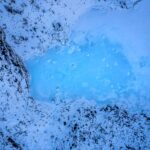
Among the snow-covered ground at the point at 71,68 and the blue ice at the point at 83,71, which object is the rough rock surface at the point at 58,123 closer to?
the snow-covered ground at the point at 71,68

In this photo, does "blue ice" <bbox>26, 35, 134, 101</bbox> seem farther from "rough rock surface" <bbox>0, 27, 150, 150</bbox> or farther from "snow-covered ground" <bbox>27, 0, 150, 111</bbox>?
"rough rock surface" <bbox>0, 27, 150, 150</bbox>

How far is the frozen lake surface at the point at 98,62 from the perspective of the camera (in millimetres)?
4301

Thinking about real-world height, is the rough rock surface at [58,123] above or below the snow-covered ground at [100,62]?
below

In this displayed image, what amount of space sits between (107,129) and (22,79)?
1754 mm

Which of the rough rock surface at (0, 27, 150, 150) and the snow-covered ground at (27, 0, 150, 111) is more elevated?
the snow-covered ground at (27, 0, 150, 111)

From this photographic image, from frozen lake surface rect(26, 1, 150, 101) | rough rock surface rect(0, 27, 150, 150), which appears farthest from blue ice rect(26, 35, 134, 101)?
rough rock surface rect(0, 27, 150, 150)

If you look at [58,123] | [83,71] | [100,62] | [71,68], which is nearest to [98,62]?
[100,62]

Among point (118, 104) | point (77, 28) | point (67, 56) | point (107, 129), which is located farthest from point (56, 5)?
point (107, 129)

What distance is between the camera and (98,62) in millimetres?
4352

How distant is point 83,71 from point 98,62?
12.0 inches

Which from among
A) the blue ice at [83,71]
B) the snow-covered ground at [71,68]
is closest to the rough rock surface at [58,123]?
the snow-covered ground at [71,68]

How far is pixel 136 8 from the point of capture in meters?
4.39

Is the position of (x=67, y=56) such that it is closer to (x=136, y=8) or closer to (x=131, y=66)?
(x=131, y=66)

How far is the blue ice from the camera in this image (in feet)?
14.2
